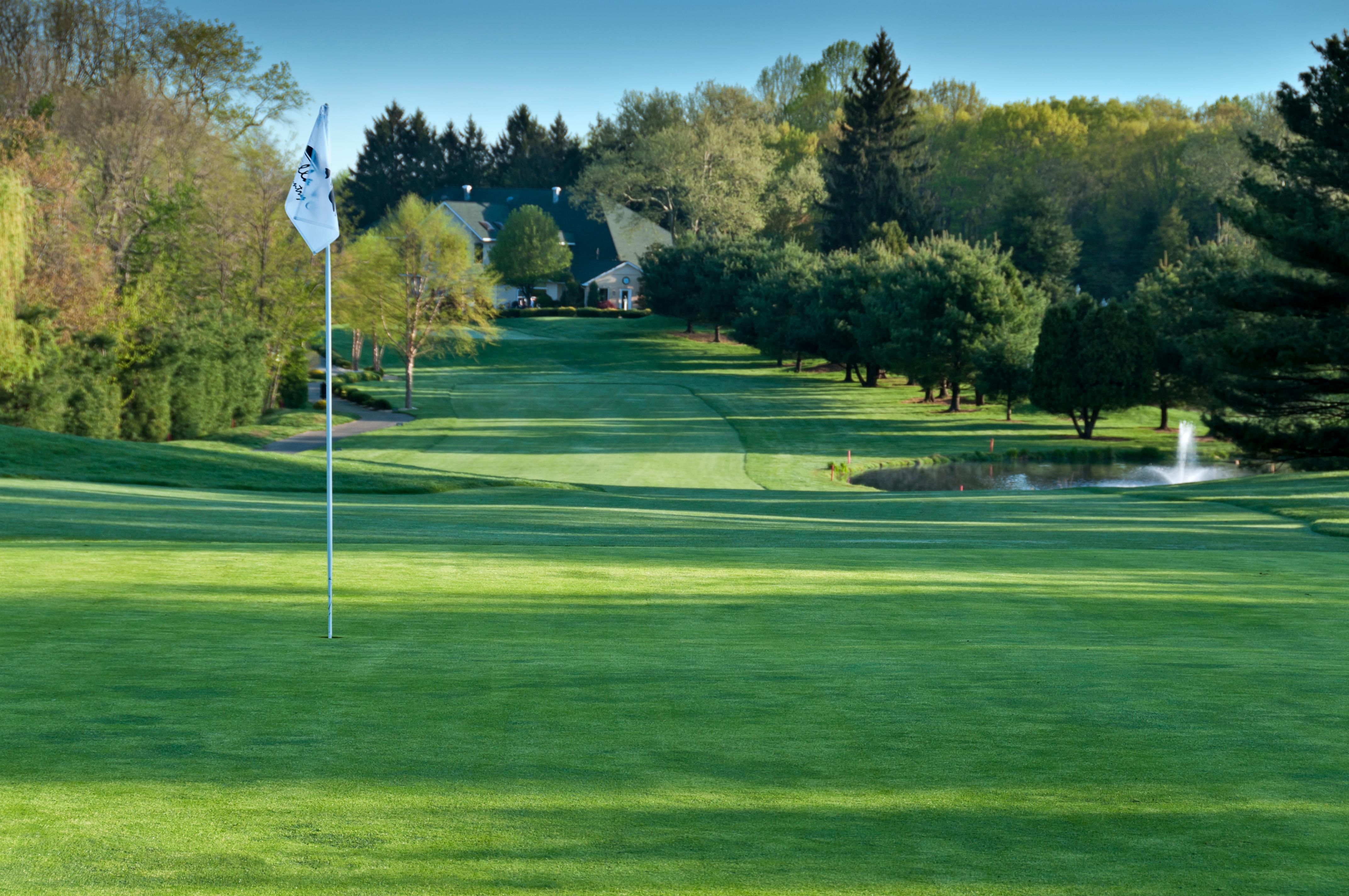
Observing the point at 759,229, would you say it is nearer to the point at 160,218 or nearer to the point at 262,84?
the point at 262,84

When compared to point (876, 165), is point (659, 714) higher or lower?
lower

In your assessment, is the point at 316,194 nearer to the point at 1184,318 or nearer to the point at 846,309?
the point at 1184,318

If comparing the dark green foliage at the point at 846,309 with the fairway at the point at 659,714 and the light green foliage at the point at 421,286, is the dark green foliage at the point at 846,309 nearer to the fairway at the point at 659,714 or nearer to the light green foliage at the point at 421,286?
the light green foliage at the point at 421,286

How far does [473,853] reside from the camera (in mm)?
4863

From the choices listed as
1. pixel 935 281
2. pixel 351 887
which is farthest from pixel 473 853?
pixel 935 281

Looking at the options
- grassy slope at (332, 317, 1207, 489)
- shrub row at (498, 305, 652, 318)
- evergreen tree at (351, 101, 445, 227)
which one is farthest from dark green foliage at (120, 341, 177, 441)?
evergreen tree at (351, 101, 445, 227)

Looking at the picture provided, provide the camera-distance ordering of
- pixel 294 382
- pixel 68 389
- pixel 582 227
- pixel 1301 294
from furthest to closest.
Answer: pixel 582 227 → pixel 294 382 → pixel 68 389 → pixel 1301 294

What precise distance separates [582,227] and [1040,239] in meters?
51.9

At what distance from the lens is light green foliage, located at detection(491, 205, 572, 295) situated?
10881 centimetres

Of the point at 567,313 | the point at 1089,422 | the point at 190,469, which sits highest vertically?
the point at 567,313

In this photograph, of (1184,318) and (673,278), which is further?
(673,278)

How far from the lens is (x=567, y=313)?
355ft

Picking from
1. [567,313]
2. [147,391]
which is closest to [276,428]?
[147,391]

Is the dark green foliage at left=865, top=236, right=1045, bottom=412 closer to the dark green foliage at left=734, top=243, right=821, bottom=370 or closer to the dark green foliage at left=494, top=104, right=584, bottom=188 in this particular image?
the dark green foliage at left=734, top=243, right=821, bottom=370
